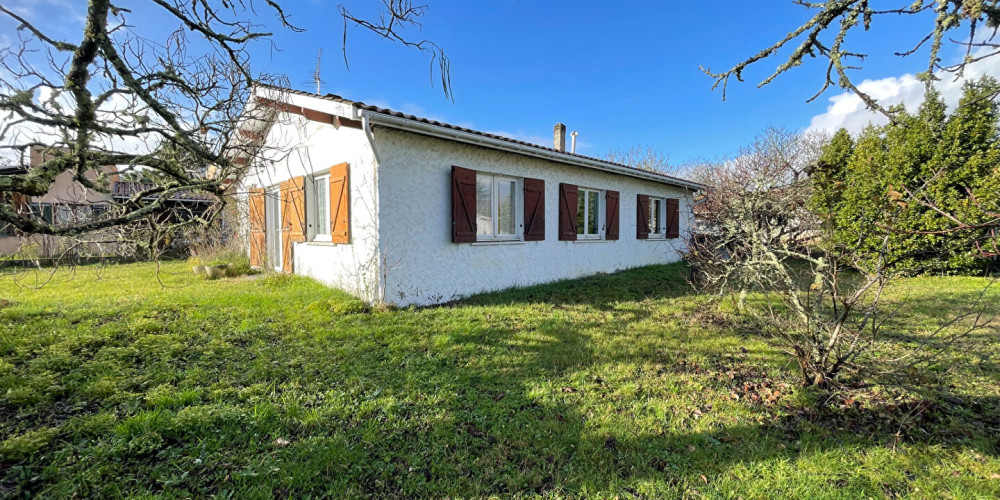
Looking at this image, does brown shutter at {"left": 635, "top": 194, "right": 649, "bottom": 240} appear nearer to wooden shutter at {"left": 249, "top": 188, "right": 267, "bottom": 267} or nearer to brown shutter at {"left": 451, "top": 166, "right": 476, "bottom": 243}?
brown shutter at {"left": 451, "top": 166, "right": 476, "bottom": 243}

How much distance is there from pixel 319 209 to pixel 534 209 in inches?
167

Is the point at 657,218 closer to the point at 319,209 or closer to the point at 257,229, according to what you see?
the point at 319,209

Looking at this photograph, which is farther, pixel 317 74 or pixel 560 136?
pixel 560 136

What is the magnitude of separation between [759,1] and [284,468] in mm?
6266

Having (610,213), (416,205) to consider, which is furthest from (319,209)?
(610,213)

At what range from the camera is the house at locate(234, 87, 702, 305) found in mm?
5633

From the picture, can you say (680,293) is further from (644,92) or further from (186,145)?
(644,92)

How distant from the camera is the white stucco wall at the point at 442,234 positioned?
5676mm

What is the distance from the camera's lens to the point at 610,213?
31.0 feet

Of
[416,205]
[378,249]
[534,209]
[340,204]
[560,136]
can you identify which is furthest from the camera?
[560,136]

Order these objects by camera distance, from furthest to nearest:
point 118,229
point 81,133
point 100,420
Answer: point 118,229, point 81,133, point 100,420

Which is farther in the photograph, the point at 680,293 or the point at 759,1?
the point at 680,293

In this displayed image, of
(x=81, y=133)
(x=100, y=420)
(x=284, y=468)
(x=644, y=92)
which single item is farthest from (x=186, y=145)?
(x=644, y=92)

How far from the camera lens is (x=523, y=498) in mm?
1981
